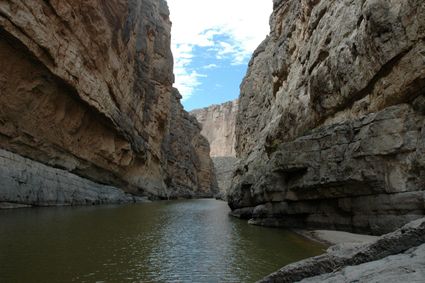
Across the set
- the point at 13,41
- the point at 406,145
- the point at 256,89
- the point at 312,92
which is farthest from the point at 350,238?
the point at 256,89

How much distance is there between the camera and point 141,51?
57438 millimetres

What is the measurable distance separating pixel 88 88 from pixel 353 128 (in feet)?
88.1

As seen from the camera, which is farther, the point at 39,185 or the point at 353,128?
the point at 39,185

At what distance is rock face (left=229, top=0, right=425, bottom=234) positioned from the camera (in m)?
15.1

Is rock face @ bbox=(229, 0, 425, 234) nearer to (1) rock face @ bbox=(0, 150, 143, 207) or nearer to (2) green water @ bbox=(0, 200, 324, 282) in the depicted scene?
(2) green water @ bbox=(0, 200, 324, 282)

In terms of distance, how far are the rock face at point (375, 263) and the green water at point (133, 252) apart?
462 centimetres

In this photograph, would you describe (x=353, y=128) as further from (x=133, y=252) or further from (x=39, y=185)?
(x=39, y=185)

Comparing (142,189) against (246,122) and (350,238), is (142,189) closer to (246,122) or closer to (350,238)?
(246,122)

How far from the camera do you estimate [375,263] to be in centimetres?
545

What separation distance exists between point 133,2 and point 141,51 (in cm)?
1015

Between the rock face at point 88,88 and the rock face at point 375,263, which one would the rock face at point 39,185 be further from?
the rock face at point 375,263

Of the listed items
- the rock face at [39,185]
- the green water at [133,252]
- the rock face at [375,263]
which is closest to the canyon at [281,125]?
the rock face at [375,263]

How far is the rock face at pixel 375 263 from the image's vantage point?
15.3 feet

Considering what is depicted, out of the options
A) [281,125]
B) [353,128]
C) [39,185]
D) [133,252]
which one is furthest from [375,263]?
[39,185]
